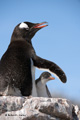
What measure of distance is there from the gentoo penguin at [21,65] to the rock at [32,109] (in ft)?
2.14

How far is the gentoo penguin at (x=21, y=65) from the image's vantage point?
210 inches

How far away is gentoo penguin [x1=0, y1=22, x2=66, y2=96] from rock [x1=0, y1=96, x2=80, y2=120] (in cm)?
65

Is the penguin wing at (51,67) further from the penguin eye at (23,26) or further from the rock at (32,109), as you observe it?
the rock at (32,109)

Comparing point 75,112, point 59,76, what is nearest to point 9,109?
point 75,112

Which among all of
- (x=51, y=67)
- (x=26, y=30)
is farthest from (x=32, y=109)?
(x=26, y=30)

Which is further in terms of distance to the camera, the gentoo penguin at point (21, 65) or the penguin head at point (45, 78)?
the penguin head at point (45, 78)

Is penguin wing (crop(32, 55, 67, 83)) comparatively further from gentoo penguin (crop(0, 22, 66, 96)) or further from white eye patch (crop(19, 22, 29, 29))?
white eye patch (crop(19, 22, 29, 29))

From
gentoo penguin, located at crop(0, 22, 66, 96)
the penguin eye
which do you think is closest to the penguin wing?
gentoo penguin, located at crop(0, 22, 66, 96)

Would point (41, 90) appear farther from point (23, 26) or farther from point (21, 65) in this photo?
point (23, 26)

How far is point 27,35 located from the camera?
629 centimetres

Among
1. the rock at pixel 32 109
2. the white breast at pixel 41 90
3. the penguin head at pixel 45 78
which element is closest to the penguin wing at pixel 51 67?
the white breast at pixel 41 90

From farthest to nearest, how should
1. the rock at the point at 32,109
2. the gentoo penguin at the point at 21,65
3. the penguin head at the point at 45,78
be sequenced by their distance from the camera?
1. the penguin head at the point at 45,78
2. the gentoo penguin at the point at 21,65
3. the rock at the point at 32,109

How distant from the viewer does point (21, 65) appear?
555 cm

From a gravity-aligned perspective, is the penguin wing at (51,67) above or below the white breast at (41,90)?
above
